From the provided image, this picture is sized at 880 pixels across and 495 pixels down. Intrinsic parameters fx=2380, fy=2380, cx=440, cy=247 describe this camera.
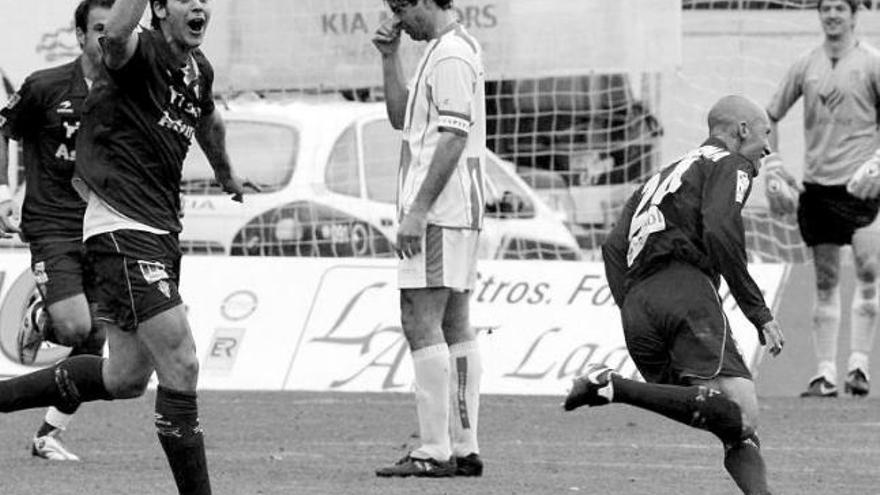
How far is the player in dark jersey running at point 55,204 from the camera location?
10312mm

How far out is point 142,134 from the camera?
805 centimetres

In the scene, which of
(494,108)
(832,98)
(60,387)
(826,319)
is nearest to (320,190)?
(494,108)

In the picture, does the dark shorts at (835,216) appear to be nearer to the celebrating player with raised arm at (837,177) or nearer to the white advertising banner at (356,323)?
the celebrating player with raised arm at (837,177)

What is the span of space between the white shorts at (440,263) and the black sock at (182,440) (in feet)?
6.80

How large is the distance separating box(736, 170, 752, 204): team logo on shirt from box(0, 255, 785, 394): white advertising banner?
221 inches

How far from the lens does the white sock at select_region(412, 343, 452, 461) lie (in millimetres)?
9758

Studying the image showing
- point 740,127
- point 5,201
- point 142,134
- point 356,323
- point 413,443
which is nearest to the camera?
point 142,134

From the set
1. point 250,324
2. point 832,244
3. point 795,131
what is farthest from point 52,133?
point 795,131

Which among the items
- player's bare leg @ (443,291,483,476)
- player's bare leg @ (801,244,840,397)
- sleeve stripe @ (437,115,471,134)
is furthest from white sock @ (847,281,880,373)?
sleeve stripe @ (437,115,471,134)

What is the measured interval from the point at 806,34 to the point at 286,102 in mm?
4952

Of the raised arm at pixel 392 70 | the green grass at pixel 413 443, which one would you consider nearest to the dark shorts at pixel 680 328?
the green grass at pixel 413 443

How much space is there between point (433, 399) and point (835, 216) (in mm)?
4883

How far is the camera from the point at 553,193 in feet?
60.1

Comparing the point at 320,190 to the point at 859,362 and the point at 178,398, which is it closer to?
the point at 859,362
